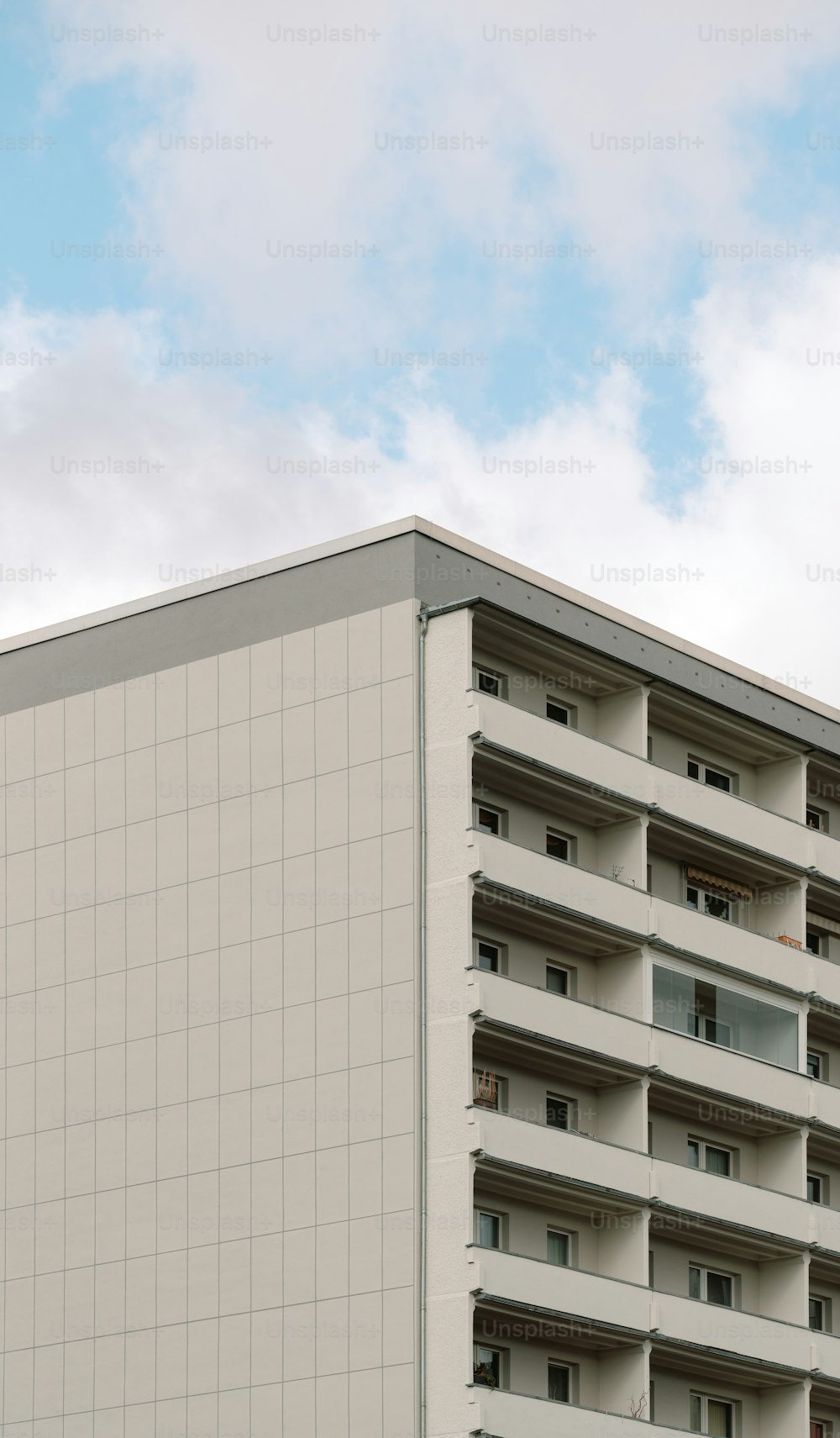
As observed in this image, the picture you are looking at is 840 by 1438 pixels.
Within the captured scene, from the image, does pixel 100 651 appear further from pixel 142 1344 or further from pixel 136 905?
pixel 142 1344

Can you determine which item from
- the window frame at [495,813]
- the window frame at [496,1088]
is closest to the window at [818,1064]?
the window frame at [496,1088]

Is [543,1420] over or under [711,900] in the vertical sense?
under

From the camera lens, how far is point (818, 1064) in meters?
66.0

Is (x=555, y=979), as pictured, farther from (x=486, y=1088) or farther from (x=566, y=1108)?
(x=486, y=1088)

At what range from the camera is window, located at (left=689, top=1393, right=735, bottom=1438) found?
195ft

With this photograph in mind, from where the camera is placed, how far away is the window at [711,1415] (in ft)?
195

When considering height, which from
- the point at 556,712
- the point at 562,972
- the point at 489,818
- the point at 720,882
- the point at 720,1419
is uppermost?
the point at 556,712

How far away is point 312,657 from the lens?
57.5 metres

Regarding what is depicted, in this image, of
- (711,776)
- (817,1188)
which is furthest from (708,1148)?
(711,776)

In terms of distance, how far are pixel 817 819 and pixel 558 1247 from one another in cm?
1634

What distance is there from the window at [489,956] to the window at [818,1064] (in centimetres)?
1206

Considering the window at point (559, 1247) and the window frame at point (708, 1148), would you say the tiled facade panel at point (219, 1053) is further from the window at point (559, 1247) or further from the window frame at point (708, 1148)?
the window frame at point (708, 1148)

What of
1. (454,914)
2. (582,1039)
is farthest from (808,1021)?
(454,914)

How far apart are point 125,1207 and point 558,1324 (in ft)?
33.0
